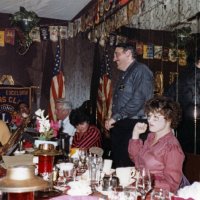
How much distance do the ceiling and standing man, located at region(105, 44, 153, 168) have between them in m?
2.79

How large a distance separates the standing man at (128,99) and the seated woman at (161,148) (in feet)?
3.29

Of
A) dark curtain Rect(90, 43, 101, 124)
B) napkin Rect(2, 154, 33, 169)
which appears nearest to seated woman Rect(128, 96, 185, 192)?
napkin Rect(2, 154, 33, 169)

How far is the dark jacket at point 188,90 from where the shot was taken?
3.72 meters

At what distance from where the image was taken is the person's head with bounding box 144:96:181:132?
7.69 feet

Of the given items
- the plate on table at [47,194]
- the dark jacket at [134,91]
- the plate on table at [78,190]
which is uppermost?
the dark jacket at [134,91]

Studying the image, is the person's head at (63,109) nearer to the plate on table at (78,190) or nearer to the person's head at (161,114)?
the person's head at (161,114)

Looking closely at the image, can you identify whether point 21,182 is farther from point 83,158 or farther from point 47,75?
point 47,75

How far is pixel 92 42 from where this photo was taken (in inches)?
260

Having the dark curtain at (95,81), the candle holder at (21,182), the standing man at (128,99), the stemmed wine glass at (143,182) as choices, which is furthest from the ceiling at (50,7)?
the candle holder at (21,182)

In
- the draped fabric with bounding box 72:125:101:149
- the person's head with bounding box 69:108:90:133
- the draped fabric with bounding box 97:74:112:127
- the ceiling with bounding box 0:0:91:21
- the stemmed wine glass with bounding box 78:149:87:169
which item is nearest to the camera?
the stemmed wine glass with bounding box 78:149:87:169

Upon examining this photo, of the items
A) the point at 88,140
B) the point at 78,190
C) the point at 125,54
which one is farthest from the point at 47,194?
the point at 88,140

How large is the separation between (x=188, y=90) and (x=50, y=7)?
3570 millimetres

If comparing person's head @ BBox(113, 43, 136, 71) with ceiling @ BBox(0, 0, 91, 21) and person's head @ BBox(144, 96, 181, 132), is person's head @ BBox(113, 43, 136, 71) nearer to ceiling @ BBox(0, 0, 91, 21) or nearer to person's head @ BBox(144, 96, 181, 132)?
person's head @ BBox(144, 96, 181, 132)

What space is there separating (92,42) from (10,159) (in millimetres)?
5224
